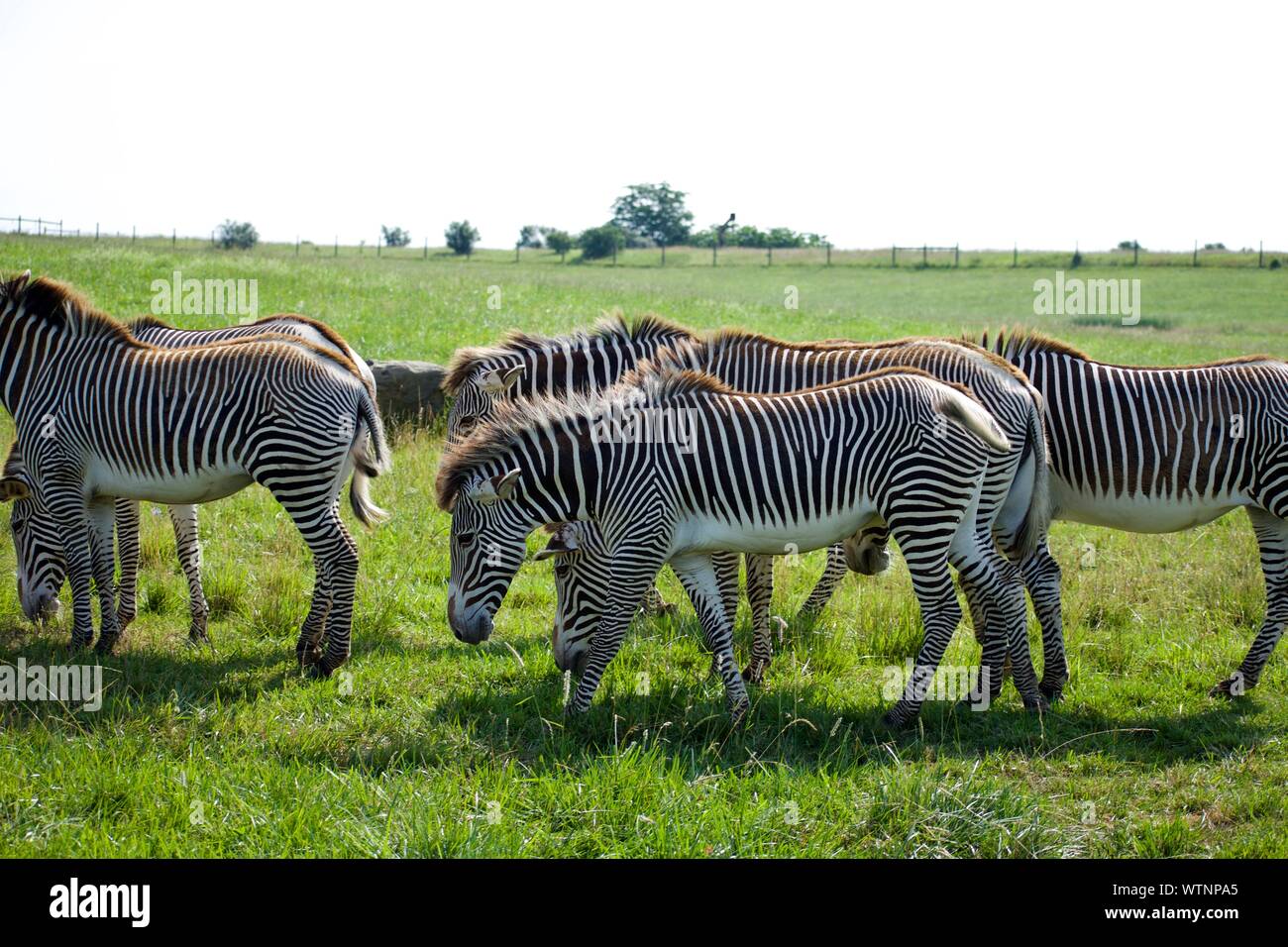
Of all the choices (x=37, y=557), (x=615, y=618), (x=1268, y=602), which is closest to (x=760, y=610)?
(x=615, y=618)

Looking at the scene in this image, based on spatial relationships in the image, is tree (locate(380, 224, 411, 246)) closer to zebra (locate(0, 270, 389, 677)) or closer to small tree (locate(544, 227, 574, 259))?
small tree (locate(544, 227, 574, 259))

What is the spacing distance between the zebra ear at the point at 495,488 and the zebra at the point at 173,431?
1.70 metres

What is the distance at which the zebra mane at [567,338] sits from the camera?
30.0ft

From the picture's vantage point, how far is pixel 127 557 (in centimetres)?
872

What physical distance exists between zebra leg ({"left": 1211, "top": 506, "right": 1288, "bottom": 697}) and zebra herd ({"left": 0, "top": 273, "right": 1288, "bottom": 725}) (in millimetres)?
16

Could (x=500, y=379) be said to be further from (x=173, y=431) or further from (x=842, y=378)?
(x=842, y=378)

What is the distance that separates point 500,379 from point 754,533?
3.24 meters

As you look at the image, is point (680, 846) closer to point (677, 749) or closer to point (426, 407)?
point (677, 749)

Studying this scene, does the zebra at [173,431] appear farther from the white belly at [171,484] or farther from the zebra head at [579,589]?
the zebra head at [579,589]

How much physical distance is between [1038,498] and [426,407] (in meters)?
9.91

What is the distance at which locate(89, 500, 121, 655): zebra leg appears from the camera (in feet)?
26.2

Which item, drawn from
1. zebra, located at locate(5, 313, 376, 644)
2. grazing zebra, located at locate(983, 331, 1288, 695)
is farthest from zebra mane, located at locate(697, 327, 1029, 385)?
zebra, located at locate(5, 313, 376, 644)

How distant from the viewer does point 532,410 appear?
692 centimetres
